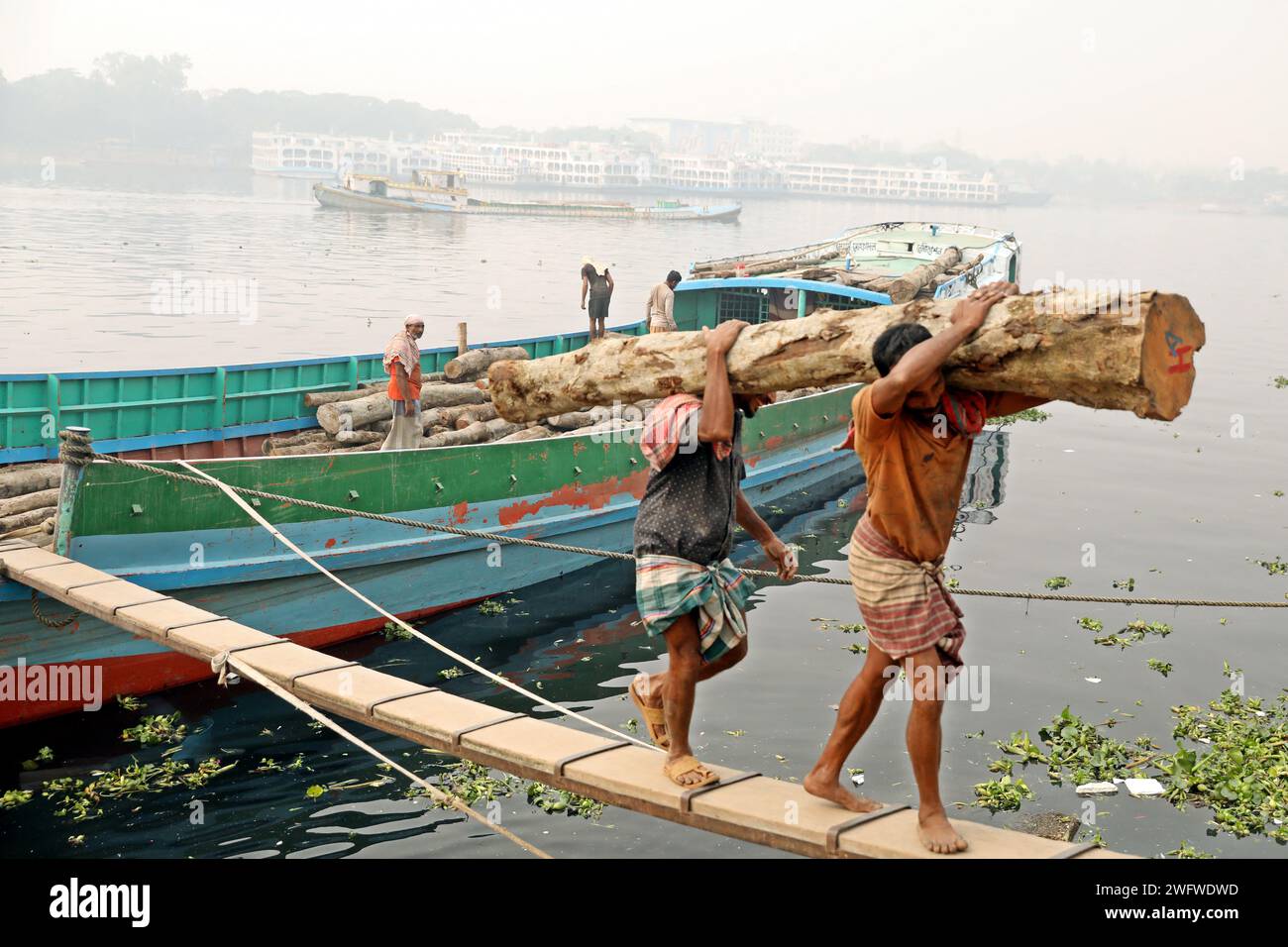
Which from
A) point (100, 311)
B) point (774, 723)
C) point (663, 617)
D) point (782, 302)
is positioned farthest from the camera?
point (100, 311)

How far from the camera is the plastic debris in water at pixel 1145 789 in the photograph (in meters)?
8.89

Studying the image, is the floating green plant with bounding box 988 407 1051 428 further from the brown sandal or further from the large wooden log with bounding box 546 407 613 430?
the brown sandal

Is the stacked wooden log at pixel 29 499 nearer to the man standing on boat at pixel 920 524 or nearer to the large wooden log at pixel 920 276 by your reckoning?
the man standing on boat at pixel 920 524

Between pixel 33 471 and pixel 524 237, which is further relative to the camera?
pixel 524 237

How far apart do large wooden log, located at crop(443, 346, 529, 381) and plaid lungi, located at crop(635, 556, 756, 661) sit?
10925 mm

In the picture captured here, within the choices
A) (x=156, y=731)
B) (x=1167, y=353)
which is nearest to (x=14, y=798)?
(x=156, y=731)

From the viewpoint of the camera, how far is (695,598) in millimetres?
4965

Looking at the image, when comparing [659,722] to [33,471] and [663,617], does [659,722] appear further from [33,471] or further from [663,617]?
[33,471]

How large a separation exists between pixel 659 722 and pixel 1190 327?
274 centimetres

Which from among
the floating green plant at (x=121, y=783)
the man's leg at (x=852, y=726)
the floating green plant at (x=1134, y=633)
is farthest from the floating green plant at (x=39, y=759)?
the floating green plant at (x=1134, y=633)

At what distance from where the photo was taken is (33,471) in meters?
11.3

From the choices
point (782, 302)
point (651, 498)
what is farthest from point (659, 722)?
point (782, 302)

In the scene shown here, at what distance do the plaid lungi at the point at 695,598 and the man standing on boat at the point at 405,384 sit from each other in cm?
759

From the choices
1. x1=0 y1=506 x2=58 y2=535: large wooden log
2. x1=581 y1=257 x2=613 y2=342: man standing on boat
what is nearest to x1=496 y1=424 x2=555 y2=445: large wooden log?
x1=0 y1=506 x2=58 y2=535: large wooden log
